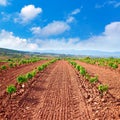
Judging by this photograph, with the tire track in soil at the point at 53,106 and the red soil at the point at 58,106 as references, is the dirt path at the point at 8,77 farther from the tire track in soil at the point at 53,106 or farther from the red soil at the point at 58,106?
the tire track in soil at the point at 53,106

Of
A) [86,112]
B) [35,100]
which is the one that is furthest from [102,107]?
[35,100]

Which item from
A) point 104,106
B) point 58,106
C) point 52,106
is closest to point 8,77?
point 52,106

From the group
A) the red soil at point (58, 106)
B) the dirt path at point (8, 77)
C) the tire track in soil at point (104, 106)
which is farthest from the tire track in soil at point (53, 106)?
the dirt path at point (8, 77)

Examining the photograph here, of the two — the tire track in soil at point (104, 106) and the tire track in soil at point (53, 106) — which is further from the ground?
the tire track in soil at point (104, 106)

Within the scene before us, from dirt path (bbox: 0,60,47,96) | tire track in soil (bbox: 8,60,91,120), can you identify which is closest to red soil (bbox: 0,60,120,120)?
tire track in soil (bbox: 8,60,91,120)

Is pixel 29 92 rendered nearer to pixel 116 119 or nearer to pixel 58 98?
pixel 58 98

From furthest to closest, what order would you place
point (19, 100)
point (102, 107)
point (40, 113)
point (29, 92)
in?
point (29, 92) → point (19, 100) → point (102, 107) → point (40, 113)

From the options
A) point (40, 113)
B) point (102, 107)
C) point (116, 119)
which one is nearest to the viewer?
point (116, 119)

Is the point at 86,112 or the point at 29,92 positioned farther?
the point at 29,92

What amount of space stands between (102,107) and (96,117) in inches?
63.2

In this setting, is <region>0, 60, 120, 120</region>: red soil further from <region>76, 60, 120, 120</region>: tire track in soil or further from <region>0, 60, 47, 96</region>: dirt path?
<region>0, 60, 47, 96</region>: dirt path

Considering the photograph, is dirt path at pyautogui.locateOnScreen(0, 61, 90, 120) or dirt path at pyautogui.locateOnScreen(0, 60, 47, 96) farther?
dirt path at pyautogui.locateOnScreen(0, 60, 47, 96)

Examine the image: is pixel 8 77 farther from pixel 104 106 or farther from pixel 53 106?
pixel 104 106

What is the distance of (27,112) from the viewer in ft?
35.7
